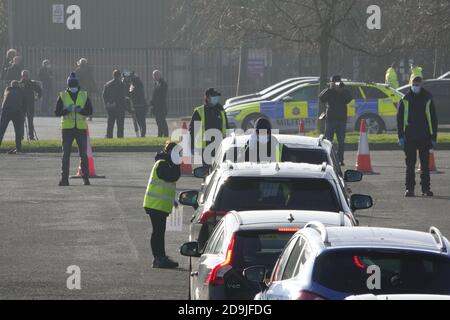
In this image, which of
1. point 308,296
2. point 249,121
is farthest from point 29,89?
point 308,296

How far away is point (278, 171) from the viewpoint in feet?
38.8

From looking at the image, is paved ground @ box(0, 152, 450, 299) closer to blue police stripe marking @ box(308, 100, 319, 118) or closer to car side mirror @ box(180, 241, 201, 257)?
car side mirror @ box(180, 241, 201, 257)

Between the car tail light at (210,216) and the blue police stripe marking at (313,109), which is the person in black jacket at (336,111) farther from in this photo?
the car tail light at (210,216)

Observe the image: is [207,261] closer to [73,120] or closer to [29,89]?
[73,120]

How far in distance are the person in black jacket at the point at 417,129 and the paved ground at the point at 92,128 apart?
15462 mm

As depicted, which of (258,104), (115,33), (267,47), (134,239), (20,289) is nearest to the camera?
(20,289)

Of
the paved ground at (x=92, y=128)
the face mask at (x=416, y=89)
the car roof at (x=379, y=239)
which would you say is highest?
the face mask at (x=416, y=89)

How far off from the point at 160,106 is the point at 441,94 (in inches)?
366

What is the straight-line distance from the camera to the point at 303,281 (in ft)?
26.1

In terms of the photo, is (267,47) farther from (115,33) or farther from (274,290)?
(274,290)

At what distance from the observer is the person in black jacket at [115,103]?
112 ft

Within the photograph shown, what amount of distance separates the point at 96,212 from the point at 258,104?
1626 cm

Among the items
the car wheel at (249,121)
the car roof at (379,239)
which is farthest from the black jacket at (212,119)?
the car wheel at (249,121)
